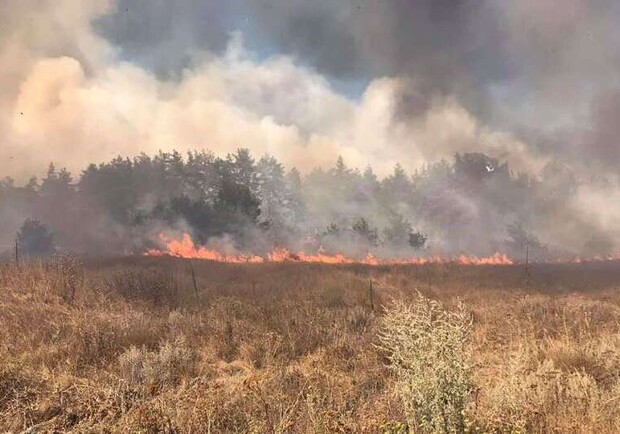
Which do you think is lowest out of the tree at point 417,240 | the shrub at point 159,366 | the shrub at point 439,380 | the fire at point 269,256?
the shrub at point 159,366

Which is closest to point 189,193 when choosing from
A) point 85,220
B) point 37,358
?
point 85,220

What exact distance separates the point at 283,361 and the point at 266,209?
166ft

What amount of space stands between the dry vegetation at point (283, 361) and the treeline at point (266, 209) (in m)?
22.7

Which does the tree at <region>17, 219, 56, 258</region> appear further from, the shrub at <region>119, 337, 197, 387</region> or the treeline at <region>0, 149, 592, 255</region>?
the shrub at <region>119, 337, 197, 387</region>

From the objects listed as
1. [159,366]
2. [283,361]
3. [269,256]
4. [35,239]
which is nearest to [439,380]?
[283,361]

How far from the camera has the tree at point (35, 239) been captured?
4028 centimetres

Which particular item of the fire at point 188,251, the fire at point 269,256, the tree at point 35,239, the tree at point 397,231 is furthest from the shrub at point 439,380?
the tree at point 397,231

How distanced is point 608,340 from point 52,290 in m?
17.0

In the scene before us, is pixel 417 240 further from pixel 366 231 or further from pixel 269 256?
pixel 269 256

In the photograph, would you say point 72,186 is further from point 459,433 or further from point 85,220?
point 459,433

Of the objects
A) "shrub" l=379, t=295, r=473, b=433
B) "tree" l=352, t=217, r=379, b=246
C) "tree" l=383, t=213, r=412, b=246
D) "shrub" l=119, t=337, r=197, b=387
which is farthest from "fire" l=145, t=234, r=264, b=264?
"shrub" l=379, t=295, r=473, b=433

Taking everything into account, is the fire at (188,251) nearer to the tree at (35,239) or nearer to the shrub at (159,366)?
the tree at (35,239)

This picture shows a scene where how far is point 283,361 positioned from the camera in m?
10.5

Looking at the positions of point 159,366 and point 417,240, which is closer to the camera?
point 159,366
